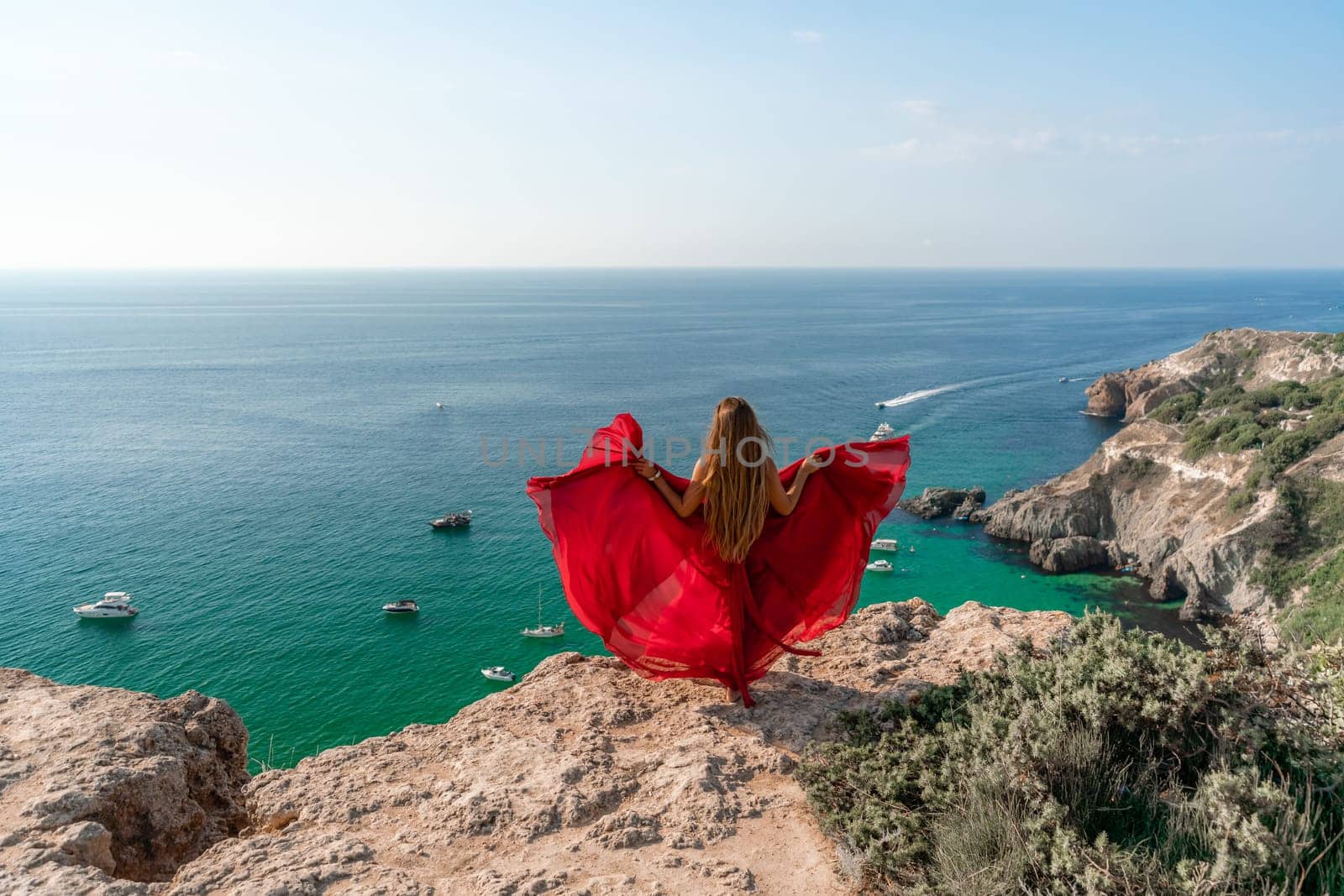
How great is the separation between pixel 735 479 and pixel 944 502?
42.1 metres

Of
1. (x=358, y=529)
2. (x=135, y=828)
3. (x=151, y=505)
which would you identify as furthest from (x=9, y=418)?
(x=135, y=828)

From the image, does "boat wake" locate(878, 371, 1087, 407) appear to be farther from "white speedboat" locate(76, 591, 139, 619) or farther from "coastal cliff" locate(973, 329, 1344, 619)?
"white speedboat" locate(76, 591, 139, 619)

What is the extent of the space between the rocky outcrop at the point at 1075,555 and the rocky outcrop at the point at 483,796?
1302 inches

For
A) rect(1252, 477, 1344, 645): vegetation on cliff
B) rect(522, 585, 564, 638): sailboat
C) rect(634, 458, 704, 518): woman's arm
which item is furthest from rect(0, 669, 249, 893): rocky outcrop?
rect(1252, 477, 1344, 645): vegetation on cliff

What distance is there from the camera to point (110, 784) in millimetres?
4871

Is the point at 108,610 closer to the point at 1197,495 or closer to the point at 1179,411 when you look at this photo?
the point at 1197,495

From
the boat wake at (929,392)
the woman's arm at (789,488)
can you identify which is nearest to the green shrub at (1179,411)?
the boat wake at (929,392)

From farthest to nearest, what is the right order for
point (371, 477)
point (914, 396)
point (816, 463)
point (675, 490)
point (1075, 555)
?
point (914, 396) → point (371, 477) → point (1075, 555) → point (816, 463) → point (675, 490)

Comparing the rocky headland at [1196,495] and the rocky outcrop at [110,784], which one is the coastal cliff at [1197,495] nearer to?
the rocky headland at [1196,495]

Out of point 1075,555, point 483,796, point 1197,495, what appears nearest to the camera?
point 483,796

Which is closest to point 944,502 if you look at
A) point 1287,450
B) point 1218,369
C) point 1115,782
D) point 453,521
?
point 1287,450

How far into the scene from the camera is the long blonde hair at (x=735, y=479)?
5938 mm

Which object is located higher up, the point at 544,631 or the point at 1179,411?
the point at 1179,411

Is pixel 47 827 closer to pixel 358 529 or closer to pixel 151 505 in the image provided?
pixel 358 529
